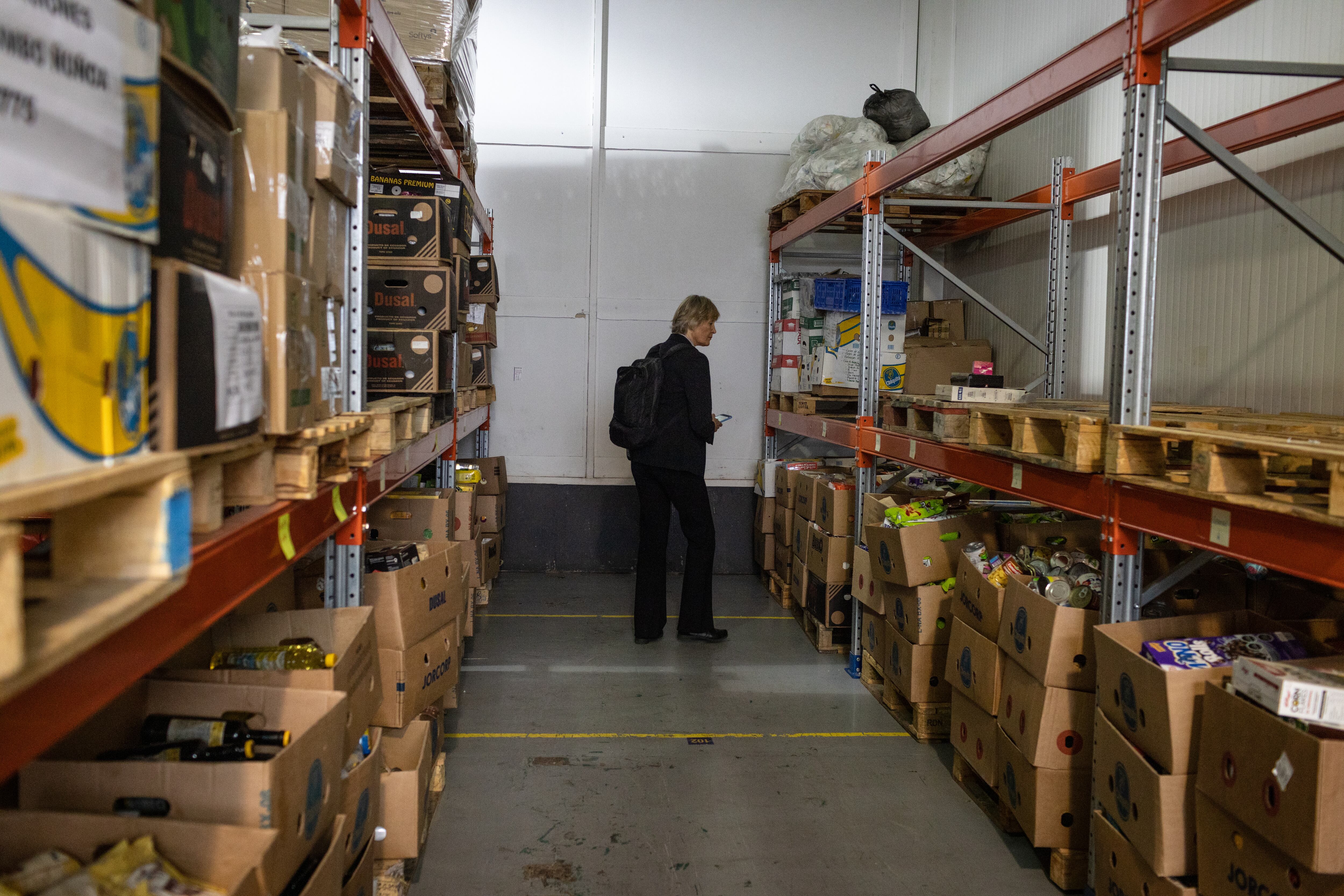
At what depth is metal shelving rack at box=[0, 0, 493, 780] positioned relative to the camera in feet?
3.35

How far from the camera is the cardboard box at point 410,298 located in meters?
3.77

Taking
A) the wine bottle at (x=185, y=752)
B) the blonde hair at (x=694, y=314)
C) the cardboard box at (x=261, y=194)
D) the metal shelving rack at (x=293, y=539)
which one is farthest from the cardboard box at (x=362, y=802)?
the blonde hair at (x=694, y=314)

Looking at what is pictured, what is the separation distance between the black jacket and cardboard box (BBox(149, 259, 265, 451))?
4.00 meters

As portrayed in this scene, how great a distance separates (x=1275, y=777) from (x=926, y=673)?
7.89ft

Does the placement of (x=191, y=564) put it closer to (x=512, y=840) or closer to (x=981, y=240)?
(x=512, y=840)

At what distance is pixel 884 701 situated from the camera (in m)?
4.87

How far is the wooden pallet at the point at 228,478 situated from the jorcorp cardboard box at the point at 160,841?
1.54 ft

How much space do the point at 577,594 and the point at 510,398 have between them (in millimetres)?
1818

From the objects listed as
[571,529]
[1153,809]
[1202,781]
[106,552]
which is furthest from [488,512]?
[106,552]

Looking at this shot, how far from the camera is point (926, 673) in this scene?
170 inches

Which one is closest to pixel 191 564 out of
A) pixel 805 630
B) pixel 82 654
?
pixel 82 654

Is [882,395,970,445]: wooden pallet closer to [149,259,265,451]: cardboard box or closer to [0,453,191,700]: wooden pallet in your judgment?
[149,259,265,451]: cardboard box

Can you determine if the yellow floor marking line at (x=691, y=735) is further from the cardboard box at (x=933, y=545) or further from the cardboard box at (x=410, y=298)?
the cardboard box at (x=410, y=298)

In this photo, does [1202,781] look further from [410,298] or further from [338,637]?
[410,298]
